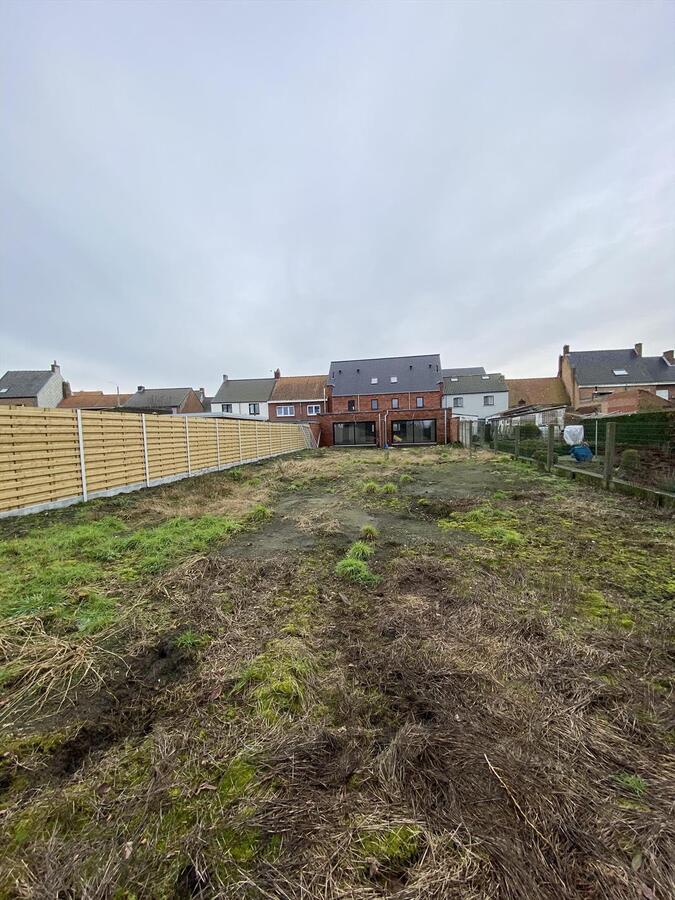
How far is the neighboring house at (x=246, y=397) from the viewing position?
124 ft

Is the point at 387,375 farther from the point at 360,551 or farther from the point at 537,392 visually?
the point at 360,551

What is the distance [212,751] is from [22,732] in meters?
0.97

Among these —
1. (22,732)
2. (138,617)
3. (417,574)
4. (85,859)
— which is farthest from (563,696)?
(138,617)

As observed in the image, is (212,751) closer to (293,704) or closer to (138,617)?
(293,704)

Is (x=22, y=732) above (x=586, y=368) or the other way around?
the other way around

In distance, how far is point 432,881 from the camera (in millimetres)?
1056

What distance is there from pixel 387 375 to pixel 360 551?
3069 centimetres

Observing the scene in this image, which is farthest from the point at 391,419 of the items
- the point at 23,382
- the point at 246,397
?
the point at 23,382

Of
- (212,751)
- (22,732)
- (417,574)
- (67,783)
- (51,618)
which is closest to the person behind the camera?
(67,783)

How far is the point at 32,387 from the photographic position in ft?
113

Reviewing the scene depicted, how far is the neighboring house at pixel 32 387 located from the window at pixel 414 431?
3190 centimetres

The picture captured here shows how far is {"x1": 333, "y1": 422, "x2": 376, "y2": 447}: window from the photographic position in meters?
27.6

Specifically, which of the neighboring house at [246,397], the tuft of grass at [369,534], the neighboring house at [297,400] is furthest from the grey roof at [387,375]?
the tuft of grass at [369,534]

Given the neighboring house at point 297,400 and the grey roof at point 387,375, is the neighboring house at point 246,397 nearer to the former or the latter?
the neighboring house at point 297,400
